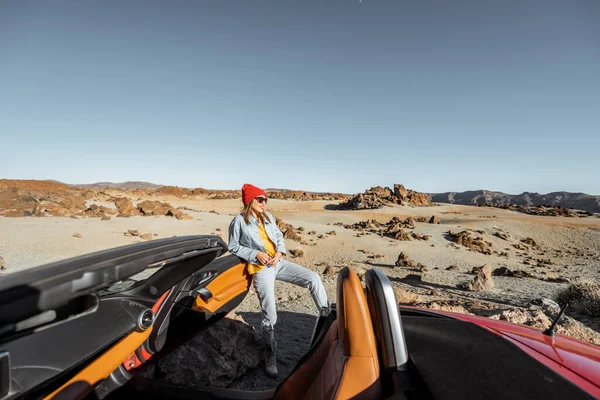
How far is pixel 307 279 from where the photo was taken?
3.13 m

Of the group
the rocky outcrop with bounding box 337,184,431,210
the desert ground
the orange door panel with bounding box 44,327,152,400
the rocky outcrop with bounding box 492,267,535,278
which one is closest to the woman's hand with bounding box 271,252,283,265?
the desert ground

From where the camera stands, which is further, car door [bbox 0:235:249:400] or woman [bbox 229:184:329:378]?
woman [bbox 229:184:329:378]

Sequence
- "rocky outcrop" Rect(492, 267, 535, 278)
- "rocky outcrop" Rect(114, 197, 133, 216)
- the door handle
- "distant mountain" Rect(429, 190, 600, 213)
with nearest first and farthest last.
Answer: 1. the door handle
2. "rocky outcrop" Rect(492, 267, 535, 278)
3. "rocky outcrop" Rect(114, 197, 133, 216)
4. "distant mountain" Rect(429, 190, 600, 213)

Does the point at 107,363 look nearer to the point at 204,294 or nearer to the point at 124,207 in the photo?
the point at 204,294

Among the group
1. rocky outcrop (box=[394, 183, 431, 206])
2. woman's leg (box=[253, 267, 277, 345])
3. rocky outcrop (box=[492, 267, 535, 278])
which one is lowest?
rocky outcrop (box=[492, 267, 535, 278])

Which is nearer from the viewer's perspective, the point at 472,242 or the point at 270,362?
the point at 270,362

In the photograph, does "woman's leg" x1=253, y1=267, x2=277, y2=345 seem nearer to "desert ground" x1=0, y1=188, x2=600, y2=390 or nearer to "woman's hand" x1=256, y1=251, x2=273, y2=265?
"woman's hand" x1=256, y1=251, x2=273, y2=265

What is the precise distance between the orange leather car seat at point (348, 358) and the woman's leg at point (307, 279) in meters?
1.51

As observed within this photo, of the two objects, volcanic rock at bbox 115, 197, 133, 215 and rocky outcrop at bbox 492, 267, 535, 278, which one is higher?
volcanic rock at bbox 115, 197, 133, 215

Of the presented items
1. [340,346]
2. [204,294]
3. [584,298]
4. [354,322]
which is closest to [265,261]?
[204,294]

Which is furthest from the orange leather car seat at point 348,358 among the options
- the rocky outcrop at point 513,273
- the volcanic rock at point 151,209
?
the volcanic rock at point 151,209

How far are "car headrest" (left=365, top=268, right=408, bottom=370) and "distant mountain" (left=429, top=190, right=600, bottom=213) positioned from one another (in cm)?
7152

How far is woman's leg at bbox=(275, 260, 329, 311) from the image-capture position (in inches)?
121

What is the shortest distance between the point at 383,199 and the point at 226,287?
37.5 meters
